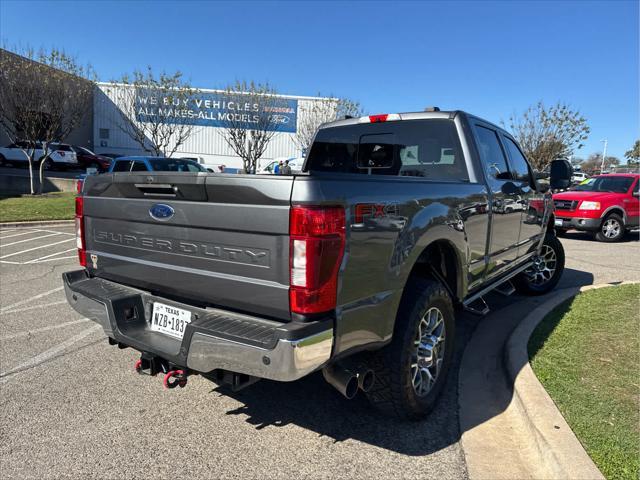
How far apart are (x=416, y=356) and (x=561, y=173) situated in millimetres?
3588

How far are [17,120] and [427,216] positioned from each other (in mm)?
18147

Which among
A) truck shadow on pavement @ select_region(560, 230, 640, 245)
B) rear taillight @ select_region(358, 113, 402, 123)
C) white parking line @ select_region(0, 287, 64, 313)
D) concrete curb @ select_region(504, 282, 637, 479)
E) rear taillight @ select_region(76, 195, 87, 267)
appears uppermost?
rear taillight @ select_region(358, 113, 402, 123)

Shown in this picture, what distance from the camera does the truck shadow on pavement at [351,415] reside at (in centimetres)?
285

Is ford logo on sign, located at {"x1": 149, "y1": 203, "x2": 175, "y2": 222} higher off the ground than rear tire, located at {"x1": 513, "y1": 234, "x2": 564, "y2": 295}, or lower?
higher

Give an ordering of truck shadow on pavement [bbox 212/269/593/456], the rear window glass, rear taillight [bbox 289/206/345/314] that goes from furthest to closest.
→ 1. the rear window glass
2. truck shadow on pavement [bbox 212/269/593/456]
3. rear taillight [bbox 289/206/345/314]

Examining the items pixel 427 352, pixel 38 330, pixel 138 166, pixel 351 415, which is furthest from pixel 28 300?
pixel 138 166

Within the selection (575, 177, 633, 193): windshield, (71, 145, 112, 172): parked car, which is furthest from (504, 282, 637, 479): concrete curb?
(71, 145, 112, 172): parked car

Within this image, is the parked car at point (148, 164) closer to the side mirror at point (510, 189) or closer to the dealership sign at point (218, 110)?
the side mirror at point (510, 189)

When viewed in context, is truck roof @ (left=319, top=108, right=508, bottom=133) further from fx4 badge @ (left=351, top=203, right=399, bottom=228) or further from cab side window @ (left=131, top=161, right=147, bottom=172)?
cab side window @ (left=131, top=161, right=147, bottom=172)

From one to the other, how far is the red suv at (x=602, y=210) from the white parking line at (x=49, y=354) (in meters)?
11.2

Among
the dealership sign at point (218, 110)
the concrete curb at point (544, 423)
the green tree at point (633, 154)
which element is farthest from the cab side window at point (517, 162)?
the green tree at point (633, 154)

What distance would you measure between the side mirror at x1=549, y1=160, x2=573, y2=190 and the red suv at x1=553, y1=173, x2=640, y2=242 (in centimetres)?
705

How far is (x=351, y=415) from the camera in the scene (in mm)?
3100

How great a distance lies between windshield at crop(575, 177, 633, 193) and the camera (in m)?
12.3
